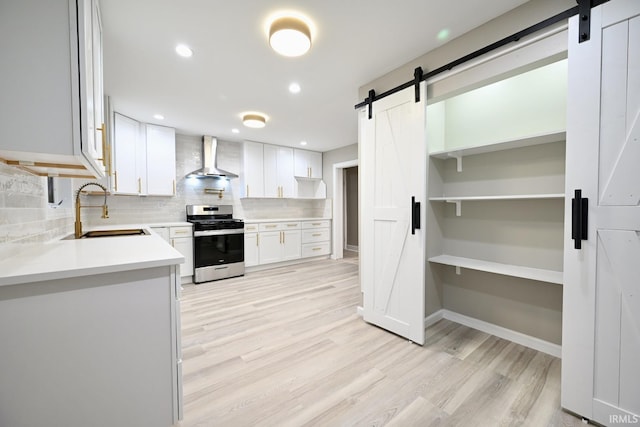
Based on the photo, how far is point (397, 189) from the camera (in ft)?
7.42

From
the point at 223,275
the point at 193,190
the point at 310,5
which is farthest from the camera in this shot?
the point at 193,190

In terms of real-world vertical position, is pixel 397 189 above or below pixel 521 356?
above

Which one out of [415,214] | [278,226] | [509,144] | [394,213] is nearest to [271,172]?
[278,226]

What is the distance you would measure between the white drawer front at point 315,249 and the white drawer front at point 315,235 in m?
0.09

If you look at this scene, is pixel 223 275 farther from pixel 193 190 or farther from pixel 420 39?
pixel 420 39

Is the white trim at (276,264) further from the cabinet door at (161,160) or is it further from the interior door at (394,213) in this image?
the interior door at (394,213)

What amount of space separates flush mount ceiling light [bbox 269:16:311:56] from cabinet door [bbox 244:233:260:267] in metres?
3.35

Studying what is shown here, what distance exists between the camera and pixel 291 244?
5.21m

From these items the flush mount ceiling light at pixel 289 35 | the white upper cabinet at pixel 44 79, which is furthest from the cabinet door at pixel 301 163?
the white upper cabinet at pixel 44 79

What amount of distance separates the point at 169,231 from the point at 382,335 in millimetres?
3298

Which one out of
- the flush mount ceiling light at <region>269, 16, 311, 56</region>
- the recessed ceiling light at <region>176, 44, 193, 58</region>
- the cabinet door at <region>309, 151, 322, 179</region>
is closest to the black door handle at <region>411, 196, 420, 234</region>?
the flush mount ceiling light at <region>269, 16, 311, 56</region>

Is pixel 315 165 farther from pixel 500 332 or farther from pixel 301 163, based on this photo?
pixel 500 332

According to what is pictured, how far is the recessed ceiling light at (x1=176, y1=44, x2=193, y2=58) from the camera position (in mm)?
2016

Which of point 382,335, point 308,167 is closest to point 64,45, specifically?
point 382,335
